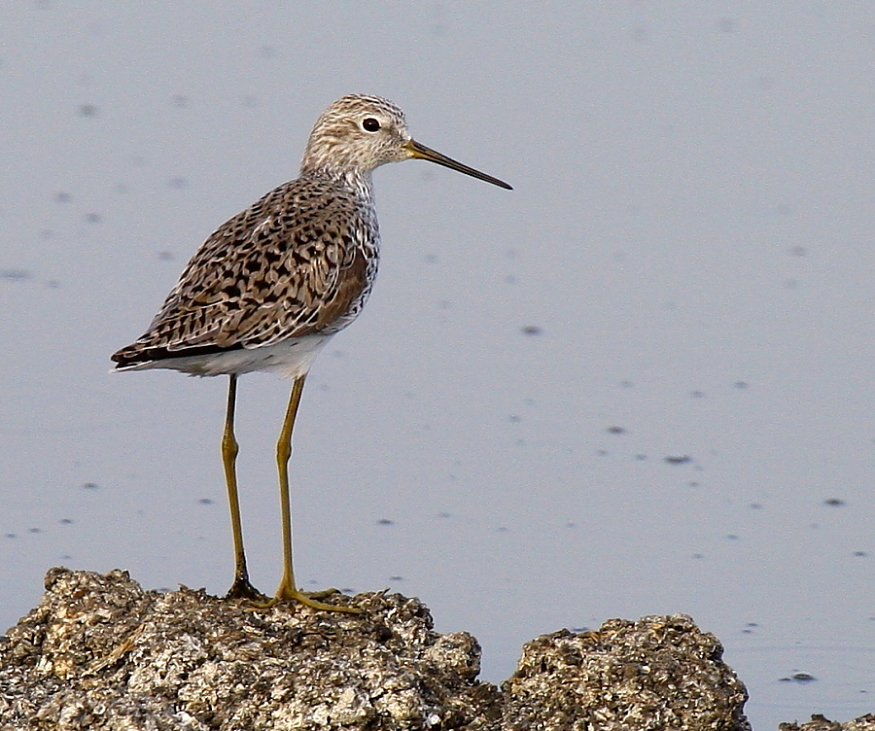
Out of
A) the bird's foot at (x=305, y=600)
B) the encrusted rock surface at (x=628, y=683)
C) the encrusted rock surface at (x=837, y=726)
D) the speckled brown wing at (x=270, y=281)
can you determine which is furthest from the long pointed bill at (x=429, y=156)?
the encrusted rock surface at (x=837, y=726)

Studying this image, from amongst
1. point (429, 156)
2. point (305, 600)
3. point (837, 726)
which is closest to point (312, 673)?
point (305, 600)

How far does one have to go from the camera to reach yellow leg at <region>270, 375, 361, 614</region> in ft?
22.7

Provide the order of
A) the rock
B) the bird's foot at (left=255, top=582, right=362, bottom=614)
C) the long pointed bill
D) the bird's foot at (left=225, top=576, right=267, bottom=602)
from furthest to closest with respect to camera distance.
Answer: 1. the long pointed bill
2. the bird's foot at (left=225, top=576, right=267, bottom=602)
3. the bird's foot at (left=255, top=582, right=362, bottom=614)
4. the rock

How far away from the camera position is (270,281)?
282 inches

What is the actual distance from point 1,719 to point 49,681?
358 millimetres

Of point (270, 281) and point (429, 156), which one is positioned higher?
point (429, 156)

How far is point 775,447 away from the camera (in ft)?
32.7

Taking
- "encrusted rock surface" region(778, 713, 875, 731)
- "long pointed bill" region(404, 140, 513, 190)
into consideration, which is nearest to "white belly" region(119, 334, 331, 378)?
A: "long pointed bill" region(404, 140, 513, 190)

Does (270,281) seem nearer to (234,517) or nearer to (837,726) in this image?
(234,517)

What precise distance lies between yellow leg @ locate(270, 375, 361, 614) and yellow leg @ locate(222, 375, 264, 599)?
5.0 inches

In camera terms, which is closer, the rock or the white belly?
the rock

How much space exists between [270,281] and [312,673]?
1706 mm

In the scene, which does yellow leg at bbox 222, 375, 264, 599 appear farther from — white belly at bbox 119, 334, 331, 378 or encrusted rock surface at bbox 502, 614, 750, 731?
encrusted rock surface at bbox 502, 614, 750, 731

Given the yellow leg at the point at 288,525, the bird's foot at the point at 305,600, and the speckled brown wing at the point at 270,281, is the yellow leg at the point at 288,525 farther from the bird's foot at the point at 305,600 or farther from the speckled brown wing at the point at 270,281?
the speckled brown wing at the point at 270,281
